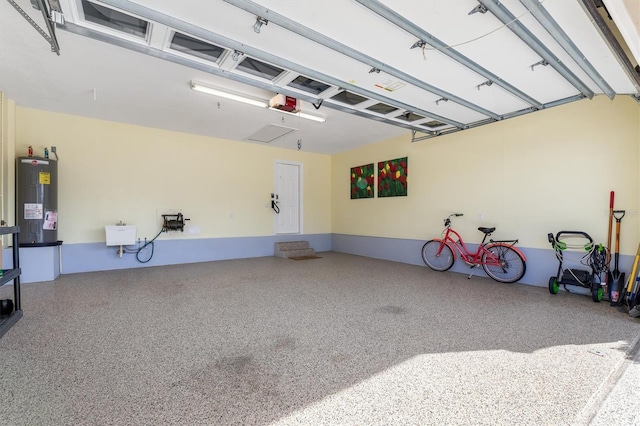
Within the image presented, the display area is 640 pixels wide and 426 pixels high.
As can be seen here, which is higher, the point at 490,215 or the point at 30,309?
the point at 490,215

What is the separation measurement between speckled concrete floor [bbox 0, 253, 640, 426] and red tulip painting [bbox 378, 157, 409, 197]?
2.96 metres

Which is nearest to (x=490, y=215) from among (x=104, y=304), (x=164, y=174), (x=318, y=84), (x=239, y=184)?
(x=318, y=84)

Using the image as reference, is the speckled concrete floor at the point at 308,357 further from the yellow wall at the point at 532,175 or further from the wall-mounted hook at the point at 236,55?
the wall-mounted hook at the point at 236,55

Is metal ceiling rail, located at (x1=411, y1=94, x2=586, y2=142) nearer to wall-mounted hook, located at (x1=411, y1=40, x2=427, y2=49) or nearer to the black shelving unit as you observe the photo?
wall-mounted hook, located at (x1=411, y1=40, x2=427, y2=49)

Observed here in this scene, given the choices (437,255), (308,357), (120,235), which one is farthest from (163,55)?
(437,255)

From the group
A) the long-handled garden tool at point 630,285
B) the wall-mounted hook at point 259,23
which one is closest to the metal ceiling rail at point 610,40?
the long-handled garden tool at point 630,285

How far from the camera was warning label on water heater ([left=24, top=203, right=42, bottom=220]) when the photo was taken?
15.4 feet

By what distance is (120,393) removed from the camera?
6.05 feet

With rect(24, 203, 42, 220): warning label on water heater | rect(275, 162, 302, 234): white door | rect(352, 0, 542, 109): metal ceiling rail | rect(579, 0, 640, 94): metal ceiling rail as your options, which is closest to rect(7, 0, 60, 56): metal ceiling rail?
rect(352, 0, 542, 109): metal ceiling rail

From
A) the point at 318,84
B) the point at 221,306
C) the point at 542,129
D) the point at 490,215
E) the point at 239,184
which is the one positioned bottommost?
the point at 221,306

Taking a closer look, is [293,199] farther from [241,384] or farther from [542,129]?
[241,384]

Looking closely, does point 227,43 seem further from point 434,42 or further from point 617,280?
point 617,280

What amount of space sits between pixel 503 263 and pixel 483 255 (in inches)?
12.9

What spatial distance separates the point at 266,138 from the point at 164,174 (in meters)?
2.32
